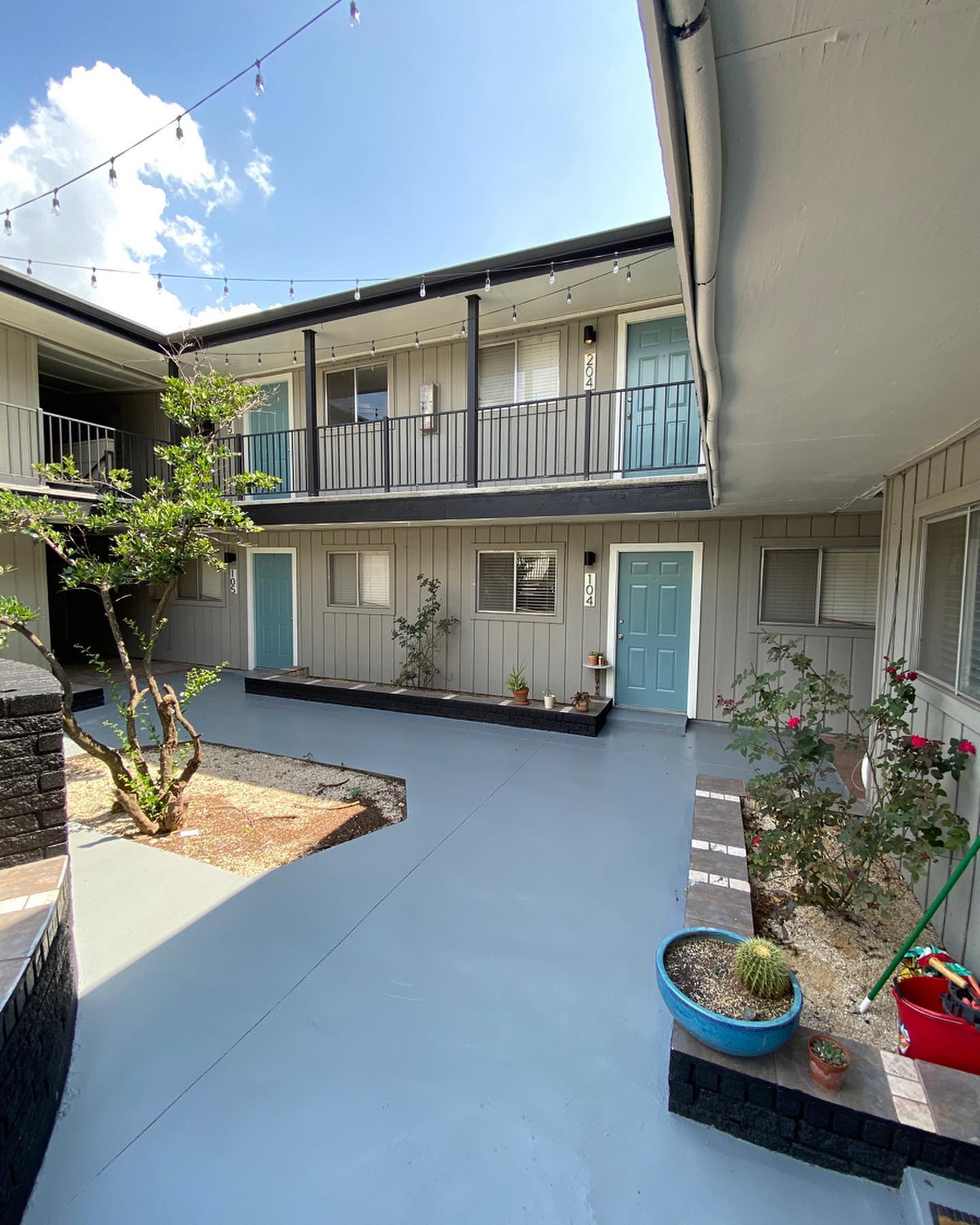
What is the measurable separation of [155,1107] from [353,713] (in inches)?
203

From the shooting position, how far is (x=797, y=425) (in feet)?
8.23

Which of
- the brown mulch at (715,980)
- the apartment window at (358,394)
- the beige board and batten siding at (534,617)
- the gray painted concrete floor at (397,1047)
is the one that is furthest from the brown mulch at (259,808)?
the apartment window at (358,394)

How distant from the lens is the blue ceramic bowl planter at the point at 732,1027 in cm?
171

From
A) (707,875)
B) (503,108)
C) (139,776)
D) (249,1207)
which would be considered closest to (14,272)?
(503,108)

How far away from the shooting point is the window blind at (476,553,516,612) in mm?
7266

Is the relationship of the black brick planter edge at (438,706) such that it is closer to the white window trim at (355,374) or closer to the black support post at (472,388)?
the white window trim at (355,374)

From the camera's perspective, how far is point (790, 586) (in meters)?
6.01

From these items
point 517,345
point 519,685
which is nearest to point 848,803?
point 519,685

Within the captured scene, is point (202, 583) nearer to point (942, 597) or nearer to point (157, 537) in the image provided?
point (157, 537)

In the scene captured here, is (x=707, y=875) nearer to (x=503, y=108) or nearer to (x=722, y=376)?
(x=722, y=376)

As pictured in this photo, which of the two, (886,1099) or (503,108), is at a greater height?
(503,108)

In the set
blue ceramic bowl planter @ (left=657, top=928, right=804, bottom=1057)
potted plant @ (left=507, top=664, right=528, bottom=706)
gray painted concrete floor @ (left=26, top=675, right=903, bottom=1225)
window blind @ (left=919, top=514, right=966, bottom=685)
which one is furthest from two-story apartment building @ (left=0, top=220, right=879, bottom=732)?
blue ceramic bowl planter @ (left=657, top=928, right=804, bottom=1057)

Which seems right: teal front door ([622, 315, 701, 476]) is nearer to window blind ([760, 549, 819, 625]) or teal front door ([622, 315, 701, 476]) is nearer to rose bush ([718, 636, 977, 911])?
window blind ([760, 549, 819, 625])

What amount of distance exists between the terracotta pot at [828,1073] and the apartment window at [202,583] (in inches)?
388
